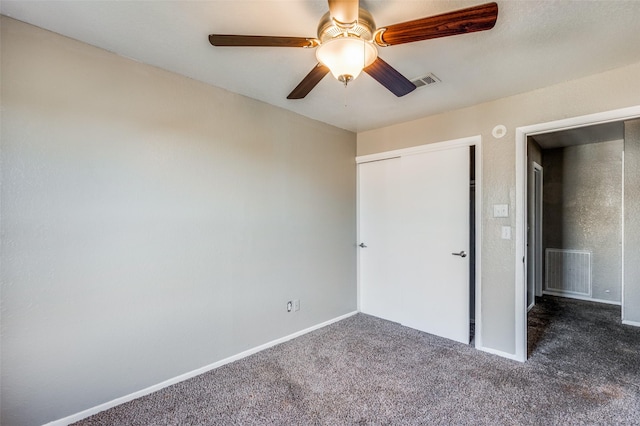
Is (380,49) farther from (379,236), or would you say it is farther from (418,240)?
(379,236)

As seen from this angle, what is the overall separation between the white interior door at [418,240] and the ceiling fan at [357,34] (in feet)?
6.35

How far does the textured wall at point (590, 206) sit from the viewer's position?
171 inches

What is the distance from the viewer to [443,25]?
50.4 inches

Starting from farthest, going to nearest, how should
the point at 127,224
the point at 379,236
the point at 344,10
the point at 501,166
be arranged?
1. the point at 379,236
2. the point at 501,166
3. the point at 127,224
4. the point at 344,10

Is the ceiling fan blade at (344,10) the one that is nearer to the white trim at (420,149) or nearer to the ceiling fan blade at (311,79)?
the ceiling fan blade at (311,79)

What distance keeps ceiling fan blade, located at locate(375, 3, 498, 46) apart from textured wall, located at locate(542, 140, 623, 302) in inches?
182

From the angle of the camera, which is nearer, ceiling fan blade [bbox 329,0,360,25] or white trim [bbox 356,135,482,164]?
ceiling fan blade [bbox 329,0,360,25]

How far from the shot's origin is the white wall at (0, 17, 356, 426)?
174cm

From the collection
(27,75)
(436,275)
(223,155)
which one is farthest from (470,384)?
(27,75)

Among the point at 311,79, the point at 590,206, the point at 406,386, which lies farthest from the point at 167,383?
the point at 590,206

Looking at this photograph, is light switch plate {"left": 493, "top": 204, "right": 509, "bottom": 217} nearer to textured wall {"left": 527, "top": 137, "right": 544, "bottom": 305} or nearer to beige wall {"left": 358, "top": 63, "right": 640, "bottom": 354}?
beige wall {"left": 358, "top": 63, "right": 640, "bottom": 354}

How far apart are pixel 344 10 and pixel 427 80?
1425mm

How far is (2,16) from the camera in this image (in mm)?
1670

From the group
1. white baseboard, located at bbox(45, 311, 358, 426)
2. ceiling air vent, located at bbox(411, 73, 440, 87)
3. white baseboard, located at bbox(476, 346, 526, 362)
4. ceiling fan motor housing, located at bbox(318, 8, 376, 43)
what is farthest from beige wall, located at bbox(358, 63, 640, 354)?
ceiling fan motor housing, located at bbox(318, 8, 376, 43)
